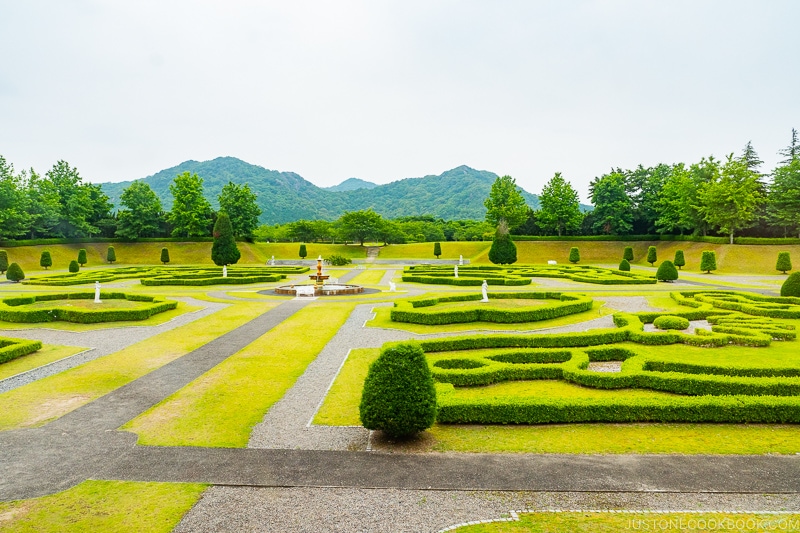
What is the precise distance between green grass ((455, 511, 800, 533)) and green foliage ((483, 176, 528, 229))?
68347 mm

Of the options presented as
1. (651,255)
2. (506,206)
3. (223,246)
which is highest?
(506,206)

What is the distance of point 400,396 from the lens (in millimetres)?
8266

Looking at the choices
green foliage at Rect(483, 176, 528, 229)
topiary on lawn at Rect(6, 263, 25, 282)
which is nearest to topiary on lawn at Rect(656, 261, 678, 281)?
green foliage at Rect(483, 176, 528, 229)

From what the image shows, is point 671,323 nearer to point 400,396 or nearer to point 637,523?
point 637,523

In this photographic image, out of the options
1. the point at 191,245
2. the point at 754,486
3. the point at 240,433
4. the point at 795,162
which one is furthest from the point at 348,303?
the point at 795,162

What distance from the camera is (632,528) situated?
587 centimetres

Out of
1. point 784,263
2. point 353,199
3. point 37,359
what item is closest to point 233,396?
point 37,359

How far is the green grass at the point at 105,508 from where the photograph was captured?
6.06m

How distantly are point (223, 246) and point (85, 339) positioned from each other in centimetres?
3082

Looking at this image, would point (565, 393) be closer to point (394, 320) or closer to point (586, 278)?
point (394, 320)

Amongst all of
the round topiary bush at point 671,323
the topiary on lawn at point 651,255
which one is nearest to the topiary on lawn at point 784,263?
the topiary on lawn at point 651,255

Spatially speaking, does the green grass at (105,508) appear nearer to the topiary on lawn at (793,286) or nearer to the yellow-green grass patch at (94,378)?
the yellow-green grass patch at (94,378)

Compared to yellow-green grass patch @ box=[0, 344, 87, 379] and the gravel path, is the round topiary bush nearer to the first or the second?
the gravel path

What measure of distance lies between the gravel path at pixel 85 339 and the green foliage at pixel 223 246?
26.4 m
